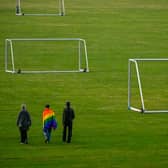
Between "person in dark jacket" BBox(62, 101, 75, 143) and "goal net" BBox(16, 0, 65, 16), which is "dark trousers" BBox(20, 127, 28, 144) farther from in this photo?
"goal net" BBox(16, 0, 65, 16)

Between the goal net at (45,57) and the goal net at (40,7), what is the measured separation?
1324 centimetres

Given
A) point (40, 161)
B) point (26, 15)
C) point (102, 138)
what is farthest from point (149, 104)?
point (26, 15)

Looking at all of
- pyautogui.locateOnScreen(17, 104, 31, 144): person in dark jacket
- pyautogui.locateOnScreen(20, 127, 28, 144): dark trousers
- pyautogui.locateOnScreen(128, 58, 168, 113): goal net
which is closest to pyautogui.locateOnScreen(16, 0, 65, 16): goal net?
pyautogui.locateOnScreen(128, 58, 168, 113): goal net

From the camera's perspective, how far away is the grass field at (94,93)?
44219mm

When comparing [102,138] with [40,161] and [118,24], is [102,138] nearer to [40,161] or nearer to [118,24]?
[40,161]

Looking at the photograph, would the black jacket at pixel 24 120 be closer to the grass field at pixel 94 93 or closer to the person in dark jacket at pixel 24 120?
the person in dark jacket at pixel 24 120

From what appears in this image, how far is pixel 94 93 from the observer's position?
2405 inches

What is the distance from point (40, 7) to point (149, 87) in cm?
3939

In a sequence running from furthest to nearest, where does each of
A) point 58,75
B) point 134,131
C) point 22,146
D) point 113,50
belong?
point 113,50, point 58,75, point 134,131, point 22,146

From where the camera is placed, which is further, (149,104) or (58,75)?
(58,75)

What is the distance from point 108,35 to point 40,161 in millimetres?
44922

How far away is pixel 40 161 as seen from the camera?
42938mm

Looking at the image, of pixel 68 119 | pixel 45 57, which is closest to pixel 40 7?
pixel 45 57

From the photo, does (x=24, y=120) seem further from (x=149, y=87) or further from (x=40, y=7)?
(x=40, y=7)
